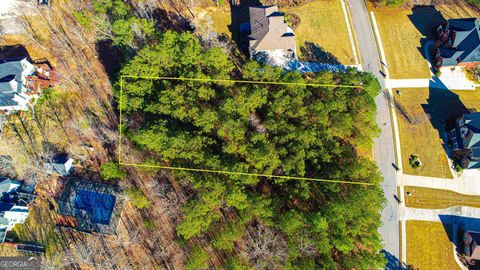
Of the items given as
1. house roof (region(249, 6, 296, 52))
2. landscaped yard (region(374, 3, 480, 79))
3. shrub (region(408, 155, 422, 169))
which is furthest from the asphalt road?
house roof (region(249, 6, 296, 52))

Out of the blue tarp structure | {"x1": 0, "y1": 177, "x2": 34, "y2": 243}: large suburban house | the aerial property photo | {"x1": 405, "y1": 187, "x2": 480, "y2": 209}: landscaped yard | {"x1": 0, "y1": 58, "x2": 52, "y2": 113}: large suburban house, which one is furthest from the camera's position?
{"x1": 0, "y1": 58, "x2": 52, "y2": 113}: large suburban house

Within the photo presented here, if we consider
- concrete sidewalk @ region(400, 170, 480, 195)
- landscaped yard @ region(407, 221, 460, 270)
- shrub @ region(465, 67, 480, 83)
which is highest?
shrub @ region(465, 67, 480, 83)

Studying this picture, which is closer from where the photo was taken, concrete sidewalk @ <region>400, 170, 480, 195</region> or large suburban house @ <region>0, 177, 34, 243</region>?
large suburban house @ <region>0, 177, 34, 243</region>

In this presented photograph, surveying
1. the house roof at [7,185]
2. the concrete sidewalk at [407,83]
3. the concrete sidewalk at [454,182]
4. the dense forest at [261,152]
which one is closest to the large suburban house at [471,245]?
the concrete sidewalk at [454,182]

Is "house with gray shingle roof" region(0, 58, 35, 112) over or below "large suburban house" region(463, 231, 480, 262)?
over

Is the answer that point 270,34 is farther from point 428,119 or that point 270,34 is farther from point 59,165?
point 59,165

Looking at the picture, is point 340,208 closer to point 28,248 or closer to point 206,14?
point 206,14

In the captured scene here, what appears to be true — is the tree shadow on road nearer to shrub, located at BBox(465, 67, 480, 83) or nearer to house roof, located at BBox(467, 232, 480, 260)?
shrub, located at BBox(465, 67, 480, 83)

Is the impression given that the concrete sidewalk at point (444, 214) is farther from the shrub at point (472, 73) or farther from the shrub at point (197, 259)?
the shrub at point (197, 259)
